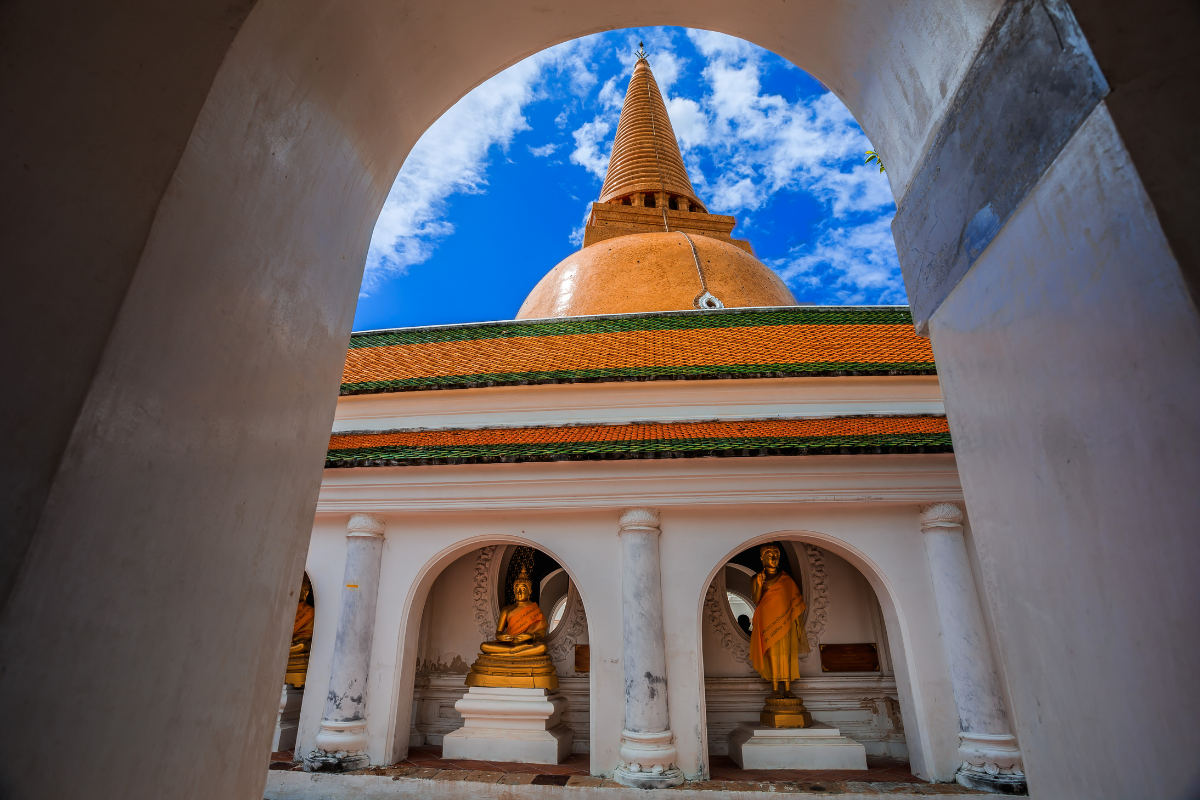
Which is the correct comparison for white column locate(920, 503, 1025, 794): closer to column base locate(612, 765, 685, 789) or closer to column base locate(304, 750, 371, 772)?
column base locate(612, 765, 685, 789)

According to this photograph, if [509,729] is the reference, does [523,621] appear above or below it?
above

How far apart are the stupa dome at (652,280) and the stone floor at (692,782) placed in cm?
892

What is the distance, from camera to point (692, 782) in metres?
5.87

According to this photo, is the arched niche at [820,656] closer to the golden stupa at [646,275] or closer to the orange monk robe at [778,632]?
the orange monk robe at [778,632]

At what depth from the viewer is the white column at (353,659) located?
20.3 ft

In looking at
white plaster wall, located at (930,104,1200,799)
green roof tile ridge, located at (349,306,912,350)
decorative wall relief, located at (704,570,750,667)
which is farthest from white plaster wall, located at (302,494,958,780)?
white plaster wall, located at (930,104,1200,799)

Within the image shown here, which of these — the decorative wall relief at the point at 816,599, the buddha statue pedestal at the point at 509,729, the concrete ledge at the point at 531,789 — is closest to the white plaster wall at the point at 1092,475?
the concrete ledge at the point at 531,789

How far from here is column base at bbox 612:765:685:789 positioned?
5.68 meters

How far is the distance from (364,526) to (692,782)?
169 inches

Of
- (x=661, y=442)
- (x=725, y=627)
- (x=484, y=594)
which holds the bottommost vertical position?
(x=725, y=627)

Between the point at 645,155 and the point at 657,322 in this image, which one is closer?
the point at 657,322

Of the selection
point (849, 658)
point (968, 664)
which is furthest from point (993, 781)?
point (849, 658)

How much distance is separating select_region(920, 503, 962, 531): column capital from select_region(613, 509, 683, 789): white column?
2.85 m

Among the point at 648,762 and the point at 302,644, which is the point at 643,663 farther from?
the point at 302,644
